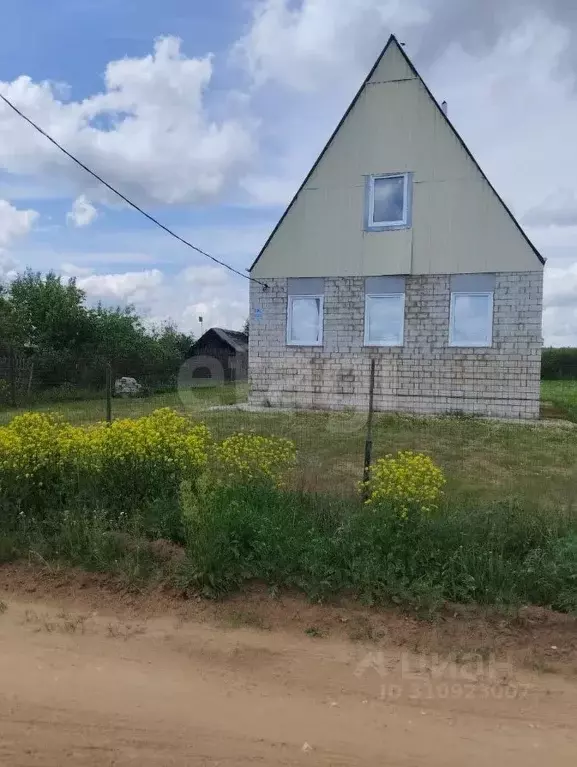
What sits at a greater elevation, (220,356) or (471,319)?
Result: (471,319)

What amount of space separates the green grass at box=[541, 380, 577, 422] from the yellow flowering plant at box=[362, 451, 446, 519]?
31.0 feet

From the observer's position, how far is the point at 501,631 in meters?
3.64

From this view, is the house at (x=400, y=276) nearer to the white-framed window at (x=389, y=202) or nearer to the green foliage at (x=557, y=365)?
the white-framed window at (x=389, y=202)

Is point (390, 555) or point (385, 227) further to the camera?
point (385, 227)

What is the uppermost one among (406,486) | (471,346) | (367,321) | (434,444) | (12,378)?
(367,321)

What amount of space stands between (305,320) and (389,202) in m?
3.21

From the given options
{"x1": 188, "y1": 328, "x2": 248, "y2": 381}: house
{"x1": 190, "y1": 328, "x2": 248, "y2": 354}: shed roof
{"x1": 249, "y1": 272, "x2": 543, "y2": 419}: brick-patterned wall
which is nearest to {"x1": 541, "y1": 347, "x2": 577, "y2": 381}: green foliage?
{"x1": 249, "y1": 272, "x2": 543, "y2": 419}: brick-patterned wall

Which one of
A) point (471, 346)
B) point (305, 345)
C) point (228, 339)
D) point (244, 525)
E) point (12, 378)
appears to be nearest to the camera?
point (244, 525)

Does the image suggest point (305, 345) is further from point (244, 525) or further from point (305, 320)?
point (244, 525)

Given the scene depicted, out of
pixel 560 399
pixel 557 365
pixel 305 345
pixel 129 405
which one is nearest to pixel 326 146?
pixel 305 345

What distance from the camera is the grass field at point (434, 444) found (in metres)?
6.65

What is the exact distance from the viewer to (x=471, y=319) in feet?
44.0

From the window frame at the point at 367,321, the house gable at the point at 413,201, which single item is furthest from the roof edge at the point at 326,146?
the window frame at the point at 367,321

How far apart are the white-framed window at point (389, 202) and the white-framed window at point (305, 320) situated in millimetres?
2115
